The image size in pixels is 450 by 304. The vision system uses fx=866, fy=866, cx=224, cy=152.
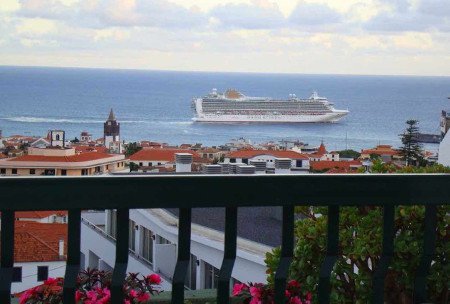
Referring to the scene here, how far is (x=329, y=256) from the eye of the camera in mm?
1539

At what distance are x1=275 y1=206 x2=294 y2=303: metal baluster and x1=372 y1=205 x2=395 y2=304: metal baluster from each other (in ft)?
0.60

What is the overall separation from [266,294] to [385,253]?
23cm

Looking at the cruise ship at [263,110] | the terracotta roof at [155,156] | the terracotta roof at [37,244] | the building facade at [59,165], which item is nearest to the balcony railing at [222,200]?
the terracotta roof at [37,244]

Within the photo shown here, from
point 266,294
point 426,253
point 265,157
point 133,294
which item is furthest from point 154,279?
point 265,157

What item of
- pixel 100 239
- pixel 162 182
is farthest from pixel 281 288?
pixel 100 239

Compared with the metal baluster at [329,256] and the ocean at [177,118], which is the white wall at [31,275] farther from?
the ocean at [177,118]

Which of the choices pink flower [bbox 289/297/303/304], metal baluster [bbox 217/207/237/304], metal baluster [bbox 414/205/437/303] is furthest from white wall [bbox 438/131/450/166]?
metal baluster [bbox 217/207/237/304]

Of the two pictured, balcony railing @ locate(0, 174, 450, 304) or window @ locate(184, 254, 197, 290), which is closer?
balcony railing @ locate(0, 174, 450, 304)

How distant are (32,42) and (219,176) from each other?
1982 inches

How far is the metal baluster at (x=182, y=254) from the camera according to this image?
1.43 metres

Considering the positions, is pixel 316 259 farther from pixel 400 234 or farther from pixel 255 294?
pixel 255 294

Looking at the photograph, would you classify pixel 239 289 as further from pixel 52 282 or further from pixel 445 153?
pixel 445 153

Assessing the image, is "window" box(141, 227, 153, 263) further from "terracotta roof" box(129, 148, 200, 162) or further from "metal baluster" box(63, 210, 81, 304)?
"terracotta roof" box(129, 148, 200, 162)

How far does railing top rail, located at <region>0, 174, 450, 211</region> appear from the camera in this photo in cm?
131
